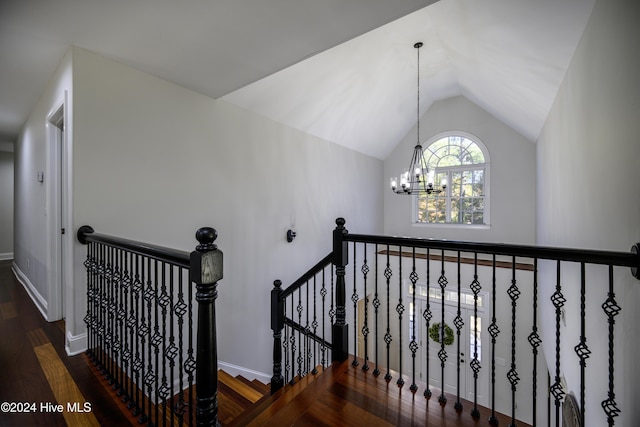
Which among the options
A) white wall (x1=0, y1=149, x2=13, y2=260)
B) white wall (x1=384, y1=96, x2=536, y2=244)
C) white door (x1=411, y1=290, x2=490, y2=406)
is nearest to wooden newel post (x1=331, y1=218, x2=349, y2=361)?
white door (x1=411, y1=290, x2=490, y2=406)

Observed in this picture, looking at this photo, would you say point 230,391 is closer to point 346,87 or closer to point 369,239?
point 369,239

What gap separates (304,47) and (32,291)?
4.43 meters

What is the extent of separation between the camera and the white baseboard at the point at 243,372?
3.15 meters

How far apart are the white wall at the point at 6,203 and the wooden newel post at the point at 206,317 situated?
306 inches

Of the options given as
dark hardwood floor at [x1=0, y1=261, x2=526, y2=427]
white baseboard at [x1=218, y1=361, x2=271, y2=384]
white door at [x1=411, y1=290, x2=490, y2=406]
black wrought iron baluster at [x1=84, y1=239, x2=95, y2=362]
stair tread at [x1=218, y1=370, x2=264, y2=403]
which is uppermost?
black wrought iron baluster at [x1=84, y1=239, x2=95, y2=362]

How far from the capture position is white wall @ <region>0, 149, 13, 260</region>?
234 inches

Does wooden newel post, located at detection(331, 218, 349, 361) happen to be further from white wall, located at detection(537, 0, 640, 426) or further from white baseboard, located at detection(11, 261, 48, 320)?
white baseboard, located at detection(11, 261, 48, 320)

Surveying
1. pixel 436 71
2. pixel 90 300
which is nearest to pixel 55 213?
pixel 90 300

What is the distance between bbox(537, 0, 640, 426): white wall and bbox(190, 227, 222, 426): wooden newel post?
1815 millimetres

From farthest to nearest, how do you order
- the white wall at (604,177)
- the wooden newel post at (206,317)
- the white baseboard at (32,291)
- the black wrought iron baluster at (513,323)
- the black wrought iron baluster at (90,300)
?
the white baseboard at (32,291), the black wrought iron baluster at (90,300), the black wrought iron baluster at (513,323), the white wall at (604,177), the wooden newel post at (206,317)

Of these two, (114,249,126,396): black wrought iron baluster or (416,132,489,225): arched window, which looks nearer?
(114,249,126,396): black wrought iron baluster

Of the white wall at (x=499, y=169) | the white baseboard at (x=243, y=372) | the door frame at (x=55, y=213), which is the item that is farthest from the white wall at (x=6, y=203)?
the white wall at (x=499, y=169)

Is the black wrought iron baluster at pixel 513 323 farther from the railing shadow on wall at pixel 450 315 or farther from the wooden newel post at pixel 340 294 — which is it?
the wooden newel post at pixel 340 294

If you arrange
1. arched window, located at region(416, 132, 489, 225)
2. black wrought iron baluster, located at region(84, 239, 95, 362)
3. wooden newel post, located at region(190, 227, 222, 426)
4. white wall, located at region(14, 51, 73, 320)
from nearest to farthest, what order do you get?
wooden newel post, located at region(190, 227, 222, 426)
black wrought iron baluster, located at region(84, 239, 95, 362)
white wall, located at region(14, 51, 73, 320)
arched window, located at region(416, 132, 489, 225)
